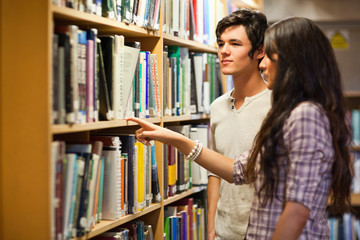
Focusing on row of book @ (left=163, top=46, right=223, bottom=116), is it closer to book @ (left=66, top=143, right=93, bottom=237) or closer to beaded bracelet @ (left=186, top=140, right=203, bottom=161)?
beaded bracelet @ (left=186, top=140, right=203, bottom=161)

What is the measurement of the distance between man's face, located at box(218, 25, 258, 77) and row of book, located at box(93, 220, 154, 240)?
80 cm

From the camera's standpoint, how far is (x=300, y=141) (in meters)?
1.40

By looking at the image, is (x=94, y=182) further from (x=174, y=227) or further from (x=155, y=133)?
(x=174, y=227)

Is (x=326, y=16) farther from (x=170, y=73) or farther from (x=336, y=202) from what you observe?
(x=336, y=202)

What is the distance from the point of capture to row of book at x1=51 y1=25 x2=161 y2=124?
61.1 inches

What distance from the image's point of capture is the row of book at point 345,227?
4.45m

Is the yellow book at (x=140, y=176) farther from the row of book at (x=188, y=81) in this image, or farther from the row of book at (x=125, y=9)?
the row of book at (x=125, y=9)

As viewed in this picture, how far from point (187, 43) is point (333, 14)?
241 centimetres

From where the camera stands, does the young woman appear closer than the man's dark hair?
Yes

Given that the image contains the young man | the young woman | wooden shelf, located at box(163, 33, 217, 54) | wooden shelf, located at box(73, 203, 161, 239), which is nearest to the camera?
the young woman

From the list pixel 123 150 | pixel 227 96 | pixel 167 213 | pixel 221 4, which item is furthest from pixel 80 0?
pixel 221 4

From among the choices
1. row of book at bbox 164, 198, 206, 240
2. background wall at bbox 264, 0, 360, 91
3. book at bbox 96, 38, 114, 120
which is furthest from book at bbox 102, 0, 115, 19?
background wall at bbox 264, 0, 360, 91

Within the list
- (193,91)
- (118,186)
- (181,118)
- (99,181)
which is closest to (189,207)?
(181,118)

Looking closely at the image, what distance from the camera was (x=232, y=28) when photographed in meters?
2.30
